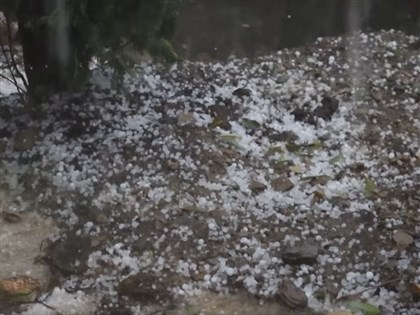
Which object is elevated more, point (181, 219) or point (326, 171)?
point (326, 171)

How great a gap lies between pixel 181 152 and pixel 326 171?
0.60 m

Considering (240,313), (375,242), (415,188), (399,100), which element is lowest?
(240,313)

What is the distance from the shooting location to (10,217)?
3.06 m

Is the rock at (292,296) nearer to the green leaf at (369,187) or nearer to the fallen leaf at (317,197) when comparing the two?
the fallen leaf at (317,197)

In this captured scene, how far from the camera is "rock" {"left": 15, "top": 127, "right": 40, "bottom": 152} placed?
3387mm

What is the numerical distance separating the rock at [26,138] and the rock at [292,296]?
1288mm

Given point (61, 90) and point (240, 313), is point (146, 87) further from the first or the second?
point (240, 313)

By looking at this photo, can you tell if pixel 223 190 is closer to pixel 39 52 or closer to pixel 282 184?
pixel 282 184

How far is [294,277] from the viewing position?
2773 millimetres

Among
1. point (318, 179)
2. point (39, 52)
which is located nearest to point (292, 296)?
point (318, 179)

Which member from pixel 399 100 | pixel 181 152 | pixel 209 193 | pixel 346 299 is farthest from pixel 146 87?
pixel 346 299

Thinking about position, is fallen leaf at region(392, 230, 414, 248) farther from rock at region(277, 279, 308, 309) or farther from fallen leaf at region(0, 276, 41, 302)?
fallen leaf at region(0, 276, 41, 302)

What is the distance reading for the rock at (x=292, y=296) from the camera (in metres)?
2.65

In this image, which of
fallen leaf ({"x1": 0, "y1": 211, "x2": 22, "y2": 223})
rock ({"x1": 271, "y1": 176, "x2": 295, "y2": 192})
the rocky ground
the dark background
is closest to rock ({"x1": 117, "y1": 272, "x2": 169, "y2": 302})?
the rocky ground
